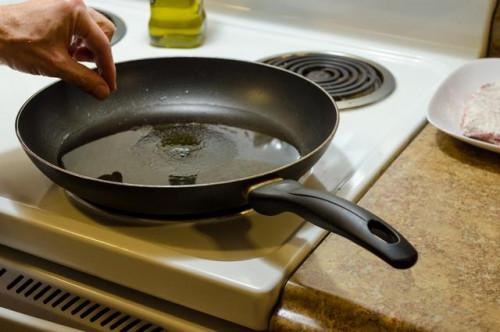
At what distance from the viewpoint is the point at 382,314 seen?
1.56ft

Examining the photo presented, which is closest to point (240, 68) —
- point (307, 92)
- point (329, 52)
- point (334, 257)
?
point (307, 92)

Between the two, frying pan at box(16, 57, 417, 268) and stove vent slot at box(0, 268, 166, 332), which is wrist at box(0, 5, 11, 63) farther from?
stove vent slot at box(0, 268, 166, 332)

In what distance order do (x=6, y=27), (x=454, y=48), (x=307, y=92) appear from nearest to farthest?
(x=6, y=27), (x=307, y=92), (x=454, y=48)

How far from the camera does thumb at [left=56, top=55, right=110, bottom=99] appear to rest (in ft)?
2.02

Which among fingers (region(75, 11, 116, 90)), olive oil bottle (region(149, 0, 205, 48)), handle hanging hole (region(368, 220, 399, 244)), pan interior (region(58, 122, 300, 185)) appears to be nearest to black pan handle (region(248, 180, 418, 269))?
handle hanging hole (region(368, 220, 399, 244))

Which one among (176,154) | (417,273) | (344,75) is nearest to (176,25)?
(344,75)

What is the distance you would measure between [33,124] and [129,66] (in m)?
0.16

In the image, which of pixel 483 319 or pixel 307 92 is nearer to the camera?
pixel 483 319

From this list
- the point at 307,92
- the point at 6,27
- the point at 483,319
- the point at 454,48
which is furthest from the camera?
the point at 454,48

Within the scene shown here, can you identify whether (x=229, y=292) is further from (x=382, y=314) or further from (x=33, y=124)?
(x=33, y=124)

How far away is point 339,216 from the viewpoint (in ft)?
1.51

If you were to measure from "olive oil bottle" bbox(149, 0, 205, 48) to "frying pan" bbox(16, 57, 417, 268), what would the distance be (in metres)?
0.19

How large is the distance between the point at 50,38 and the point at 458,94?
467 millimetres

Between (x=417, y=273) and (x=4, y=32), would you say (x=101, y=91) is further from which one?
(x=417, y=273)
